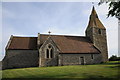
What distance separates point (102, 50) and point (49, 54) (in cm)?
1606

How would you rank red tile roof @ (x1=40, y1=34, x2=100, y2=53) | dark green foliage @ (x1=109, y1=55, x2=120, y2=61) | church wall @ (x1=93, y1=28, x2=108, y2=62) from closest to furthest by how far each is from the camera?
red tile roof @ (x1=40, y1=34, x2=100, y2=53) → church wall @ (x1=93, y1=28, x2=108, y2=62) → dark green foliage @ (x1=109, y1=55, x2=120, y2=61)

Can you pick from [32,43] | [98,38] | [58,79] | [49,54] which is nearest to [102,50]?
[98,38]

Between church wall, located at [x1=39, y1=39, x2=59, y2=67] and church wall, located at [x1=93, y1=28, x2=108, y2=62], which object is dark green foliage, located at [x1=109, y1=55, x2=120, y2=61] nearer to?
church wall, located at [x1=93, y1=28, x2=108, y2=62]

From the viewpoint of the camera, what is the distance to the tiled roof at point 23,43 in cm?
3228

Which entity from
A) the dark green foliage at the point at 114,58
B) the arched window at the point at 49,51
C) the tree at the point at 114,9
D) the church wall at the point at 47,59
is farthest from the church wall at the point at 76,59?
the tree at the point at 114,9

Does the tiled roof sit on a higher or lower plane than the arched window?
higher

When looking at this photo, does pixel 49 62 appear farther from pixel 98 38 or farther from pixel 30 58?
pixel 98 38

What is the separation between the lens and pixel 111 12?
16578 mm

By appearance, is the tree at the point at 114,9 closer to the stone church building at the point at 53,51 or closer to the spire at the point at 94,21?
the stone church building at the point at 53,51

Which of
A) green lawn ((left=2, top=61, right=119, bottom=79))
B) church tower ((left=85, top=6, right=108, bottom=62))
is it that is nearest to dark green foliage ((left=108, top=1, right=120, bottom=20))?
green lawn ((left=2, top=61, right=119, bottom=79))

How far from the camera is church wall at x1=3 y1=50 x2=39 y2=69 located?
31.0 m

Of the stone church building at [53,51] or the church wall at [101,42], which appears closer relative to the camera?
the stone church building at [53,51]

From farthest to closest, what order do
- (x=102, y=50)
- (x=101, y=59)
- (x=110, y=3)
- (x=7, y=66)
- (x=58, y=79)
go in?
(x=102, y=50) → (x=101, y=59) → (x=7, y=66) → (x=110, y=3) → (x=58, y=79)

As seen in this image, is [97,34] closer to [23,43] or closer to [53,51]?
[53,51]
